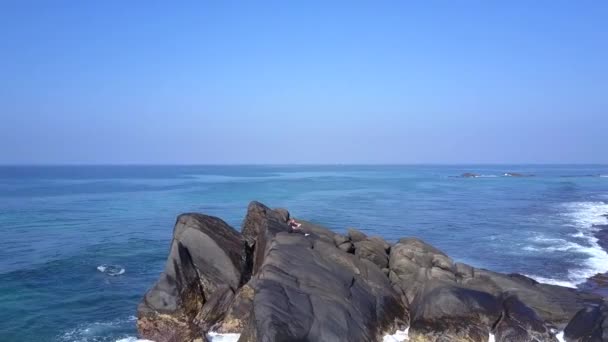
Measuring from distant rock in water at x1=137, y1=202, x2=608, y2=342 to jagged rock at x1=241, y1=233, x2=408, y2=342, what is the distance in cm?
5

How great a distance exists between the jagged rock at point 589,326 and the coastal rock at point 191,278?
47.6 feet

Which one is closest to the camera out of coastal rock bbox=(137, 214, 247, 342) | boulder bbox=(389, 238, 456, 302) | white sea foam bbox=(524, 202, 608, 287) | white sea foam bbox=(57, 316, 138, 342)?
coastal rock bbox=(137, 214, 247, 342)

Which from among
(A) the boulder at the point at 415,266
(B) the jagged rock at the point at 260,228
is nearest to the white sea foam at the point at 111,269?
(B) the jagged rock at the point at 260,228

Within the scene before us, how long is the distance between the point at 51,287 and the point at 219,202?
5183cm

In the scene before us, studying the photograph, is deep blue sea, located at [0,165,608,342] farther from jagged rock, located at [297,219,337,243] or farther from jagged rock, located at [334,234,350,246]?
jagged rock, located at [334,234,350,246]

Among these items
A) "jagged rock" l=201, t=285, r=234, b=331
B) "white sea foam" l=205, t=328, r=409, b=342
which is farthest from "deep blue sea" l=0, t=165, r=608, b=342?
"white sea foam" l=205, t=328, r=409, b=342

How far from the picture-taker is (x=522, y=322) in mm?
17562

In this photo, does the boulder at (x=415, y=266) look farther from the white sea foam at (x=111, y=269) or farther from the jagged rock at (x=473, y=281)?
the white sea foam at (x=111, y=269)

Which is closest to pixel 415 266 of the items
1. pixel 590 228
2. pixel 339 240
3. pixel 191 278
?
pixel 339 240

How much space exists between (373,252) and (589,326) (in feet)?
36.2

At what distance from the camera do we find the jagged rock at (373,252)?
82.3 feet

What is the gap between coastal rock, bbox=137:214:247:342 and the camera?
1966cm

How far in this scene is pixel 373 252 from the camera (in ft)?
83.9

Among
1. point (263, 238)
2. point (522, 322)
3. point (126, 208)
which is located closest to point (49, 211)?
point (126, 208)
